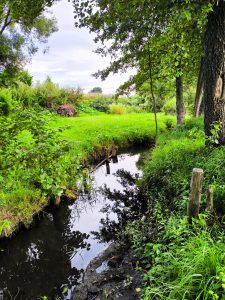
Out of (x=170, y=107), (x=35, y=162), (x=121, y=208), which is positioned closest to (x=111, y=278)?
(x=35, y=162)

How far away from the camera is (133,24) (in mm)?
9984

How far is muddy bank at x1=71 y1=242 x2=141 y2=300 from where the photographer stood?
12.8ft

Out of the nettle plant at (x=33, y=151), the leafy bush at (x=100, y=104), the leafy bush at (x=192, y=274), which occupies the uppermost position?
the leafy bush at (x=100, y=104)

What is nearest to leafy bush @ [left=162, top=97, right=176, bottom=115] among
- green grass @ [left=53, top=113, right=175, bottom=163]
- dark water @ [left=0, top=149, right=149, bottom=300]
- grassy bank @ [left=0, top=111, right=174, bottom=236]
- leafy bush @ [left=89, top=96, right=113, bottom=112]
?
leafy bush @ [left=89, top=96, right=113, bottom=112]

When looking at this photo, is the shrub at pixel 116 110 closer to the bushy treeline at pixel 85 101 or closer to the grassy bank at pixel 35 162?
the bushy treeline at pixel 85 101

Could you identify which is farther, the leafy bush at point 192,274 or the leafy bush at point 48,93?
the leafy bush at point 48,93

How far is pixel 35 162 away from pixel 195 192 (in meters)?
2.16

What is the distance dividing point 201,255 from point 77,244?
349 cm

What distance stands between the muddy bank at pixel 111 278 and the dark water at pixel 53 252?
0.35 meters

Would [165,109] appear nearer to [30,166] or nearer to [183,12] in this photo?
[183,12]

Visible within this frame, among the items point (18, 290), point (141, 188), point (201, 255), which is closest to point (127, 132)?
point (141, 188)

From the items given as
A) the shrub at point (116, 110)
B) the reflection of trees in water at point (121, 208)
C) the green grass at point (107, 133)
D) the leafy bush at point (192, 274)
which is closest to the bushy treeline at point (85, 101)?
the shrub at point (116, 110)

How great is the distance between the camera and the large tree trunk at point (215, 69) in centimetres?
657

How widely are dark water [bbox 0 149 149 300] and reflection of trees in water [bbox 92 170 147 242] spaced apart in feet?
0.49
